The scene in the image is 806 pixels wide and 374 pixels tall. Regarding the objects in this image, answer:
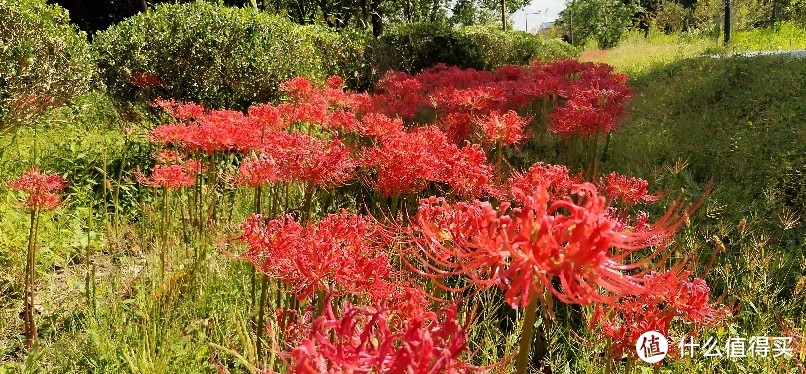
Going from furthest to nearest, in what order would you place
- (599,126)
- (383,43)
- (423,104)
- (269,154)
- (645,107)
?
(383,43)
(645,107)
(423,104)
(599,126)
(269,154)

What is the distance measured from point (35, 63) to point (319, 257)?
4.68m

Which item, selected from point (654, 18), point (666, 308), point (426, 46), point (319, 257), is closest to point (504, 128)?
point (666, 308)

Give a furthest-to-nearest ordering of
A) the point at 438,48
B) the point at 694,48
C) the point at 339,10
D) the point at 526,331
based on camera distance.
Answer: the point at 339,10
the point at 694,48
the point at 438,48
the point at 526,331

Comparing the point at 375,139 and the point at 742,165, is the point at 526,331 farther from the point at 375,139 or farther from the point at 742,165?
A: the point at 742,165

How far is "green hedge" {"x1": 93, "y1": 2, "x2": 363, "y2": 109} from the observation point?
19.0 ft

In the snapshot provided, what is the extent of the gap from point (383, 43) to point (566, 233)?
10.7 meters

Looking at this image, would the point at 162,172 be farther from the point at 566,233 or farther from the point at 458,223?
the point at 566,233

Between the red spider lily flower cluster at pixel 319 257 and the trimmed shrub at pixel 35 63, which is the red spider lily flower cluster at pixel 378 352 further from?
the trimmed shrub at pixel 35 63

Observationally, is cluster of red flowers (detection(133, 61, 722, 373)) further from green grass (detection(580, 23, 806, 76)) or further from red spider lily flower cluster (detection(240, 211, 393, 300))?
green grass (detection(580, 23, 806, 76))

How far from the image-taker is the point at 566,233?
91 centimetres

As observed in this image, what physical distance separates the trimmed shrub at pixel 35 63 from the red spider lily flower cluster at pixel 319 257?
4.18m

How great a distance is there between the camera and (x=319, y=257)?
4.85ft

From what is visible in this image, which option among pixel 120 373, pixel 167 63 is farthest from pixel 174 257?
pixel 167 63

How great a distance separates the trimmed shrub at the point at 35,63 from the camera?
465 cm
